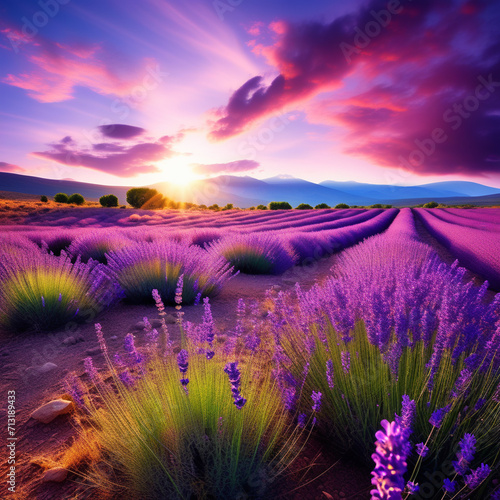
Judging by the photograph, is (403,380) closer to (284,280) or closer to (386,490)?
(386,490)

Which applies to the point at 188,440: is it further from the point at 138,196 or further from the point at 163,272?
the point at 138,196

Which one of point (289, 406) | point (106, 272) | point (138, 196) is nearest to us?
point (289, 406)

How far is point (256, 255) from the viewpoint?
5363 mm

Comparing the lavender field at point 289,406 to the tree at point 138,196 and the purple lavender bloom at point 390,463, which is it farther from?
the tree at point 138,196

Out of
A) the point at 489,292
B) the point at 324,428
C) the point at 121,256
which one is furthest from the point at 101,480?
the point at 489,292

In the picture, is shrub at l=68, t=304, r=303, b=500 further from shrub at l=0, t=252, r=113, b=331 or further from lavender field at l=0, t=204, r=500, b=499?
shrub at l=0, t=252, r=113, b=331

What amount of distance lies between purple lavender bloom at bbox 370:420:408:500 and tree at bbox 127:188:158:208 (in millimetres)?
38770

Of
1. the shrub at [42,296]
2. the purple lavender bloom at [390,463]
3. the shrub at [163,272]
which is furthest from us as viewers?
the shrub at [163,272]

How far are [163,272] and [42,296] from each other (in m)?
1.32

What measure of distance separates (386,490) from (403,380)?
1.11 m

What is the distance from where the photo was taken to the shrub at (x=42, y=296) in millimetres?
2645

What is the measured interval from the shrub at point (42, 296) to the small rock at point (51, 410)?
1.21 metres

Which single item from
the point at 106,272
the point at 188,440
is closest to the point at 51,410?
the point at 188,440

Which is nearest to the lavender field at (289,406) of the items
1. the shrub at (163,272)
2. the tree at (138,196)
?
the shrub at (163,272)
